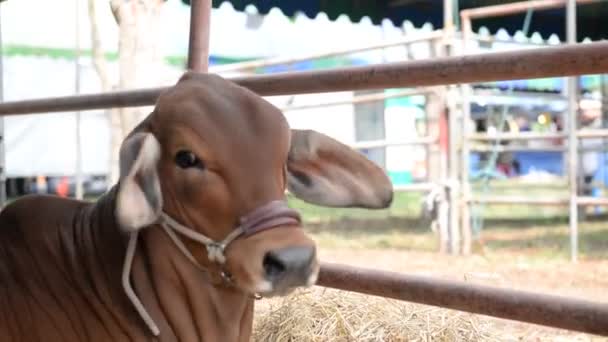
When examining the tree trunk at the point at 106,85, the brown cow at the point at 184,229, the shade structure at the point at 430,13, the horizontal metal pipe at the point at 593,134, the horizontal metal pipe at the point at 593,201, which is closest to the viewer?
the brown cow at the point at 184,229

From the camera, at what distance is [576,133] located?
619 centimetres

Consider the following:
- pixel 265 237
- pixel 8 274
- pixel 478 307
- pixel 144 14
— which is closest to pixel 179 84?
pixel 265 237

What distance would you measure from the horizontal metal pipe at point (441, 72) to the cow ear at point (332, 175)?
0.80ft

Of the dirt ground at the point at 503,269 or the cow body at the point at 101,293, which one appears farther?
the dirt ground at the point at 503,269

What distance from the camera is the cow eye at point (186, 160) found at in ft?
5.19

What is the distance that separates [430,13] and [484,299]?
610 centimetres

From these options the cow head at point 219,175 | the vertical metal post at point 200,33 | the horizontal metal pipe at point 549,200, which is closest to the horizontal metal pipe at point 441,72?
the vertical metal post at point 200,33

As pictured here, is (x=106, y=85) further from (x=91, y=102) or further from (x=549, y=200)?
(x=91, y=102)

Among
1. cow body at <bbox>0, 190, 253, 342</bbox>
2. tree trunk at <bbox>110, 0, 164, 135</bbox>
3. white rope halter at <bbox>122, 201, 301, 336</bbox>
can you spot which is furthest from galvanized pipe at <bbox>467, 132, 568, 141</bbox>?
white rope halter at <bbox>122, 201, 301, 336</bbox>

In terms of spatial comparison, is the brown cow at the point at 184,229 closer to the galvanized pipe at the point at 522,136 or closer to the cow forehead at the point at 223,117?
the cow forehead at the point at 223,117

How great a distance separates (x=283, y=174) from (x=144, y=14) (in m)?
4.54

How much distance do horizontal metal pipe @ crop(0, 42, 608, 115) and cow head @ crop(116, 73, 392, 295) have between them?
1.27ft

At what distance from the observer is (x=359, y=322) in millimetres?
2631

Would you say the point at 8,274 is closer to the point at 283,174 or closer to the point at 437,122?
the point at 283,174
